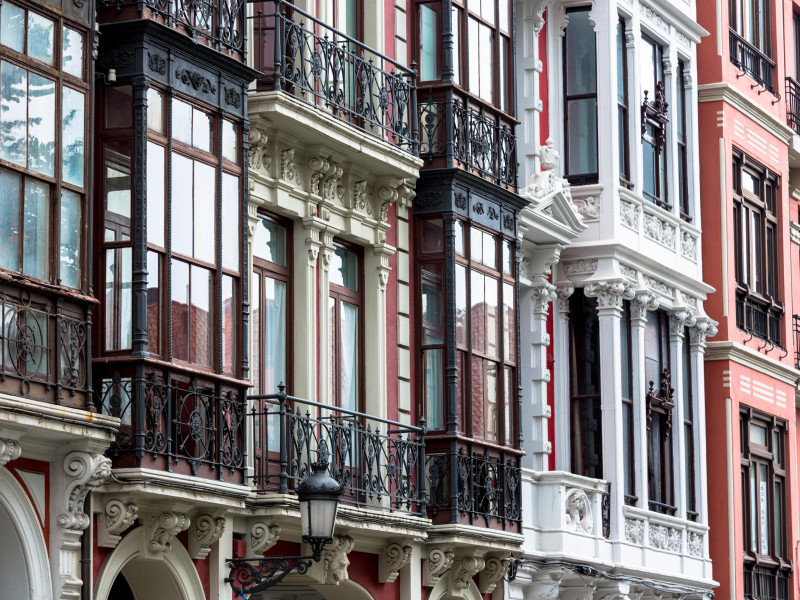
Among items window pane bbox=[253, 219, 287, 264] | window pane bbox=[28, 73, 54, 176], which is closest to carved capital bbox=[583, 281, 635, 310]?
window pane bbox=[253, 219, 287, 264]

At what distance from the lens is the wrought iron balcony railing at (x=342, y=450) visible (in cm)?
1912

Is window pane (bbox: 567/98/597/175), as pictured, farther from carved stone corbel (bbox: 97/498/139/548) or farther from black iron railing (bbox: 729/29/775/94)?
carved stone corbel (bbox: 97/498/139/548)

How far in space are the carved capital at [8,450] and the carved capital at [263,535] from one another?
3.90 m

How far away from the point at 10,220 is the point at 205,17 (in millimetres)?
3554

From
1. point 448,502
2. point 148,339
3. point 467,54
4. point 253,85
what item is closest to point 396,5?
point 467,54

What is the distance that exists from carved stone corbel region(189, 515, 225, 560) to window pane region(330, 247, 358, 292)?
14.2 ft

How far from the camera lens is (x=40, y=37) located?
16.0 m

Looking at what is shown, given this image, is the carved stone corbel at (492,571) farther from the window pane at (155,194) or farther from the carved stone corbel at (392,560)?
the window pane at (155,194)

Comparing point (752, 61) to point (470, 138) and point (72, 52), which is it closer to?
point (470, 138)

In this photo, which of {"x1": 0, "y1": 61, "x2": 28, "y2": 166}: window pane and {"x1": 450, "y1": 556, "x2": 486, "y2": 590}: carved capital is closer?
{"x1": 0, "y1": 61, "x2": 28, "y2": 166}: window pane

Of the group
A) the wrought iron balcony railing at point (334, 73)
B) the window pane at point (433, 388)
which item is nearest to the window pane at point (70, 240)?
the wrought iron balcony railing at point (334, 73)

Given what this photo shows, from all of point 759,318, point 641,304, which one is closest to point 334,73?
point 641,304

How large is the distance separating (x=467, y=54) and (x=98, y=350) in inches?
318

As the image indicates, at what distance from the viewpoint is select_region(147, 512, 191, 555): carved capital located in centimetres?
1720
